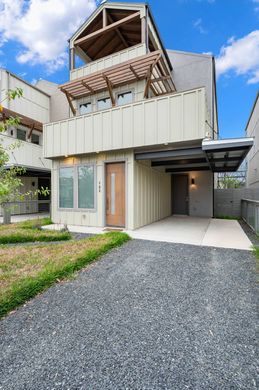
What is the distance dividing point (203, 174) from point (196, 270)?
26.8 feet

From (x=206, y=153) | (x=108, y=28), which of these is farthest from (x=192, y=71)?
(x=206, y=153)

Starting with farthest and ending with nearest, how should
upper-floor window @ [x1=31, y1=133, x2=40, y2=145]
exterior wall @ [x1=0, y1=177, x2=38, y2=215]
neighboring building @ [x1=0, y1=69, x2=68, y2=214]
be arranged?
upper-floor window @ [x1=31, y1=133, x2=40, y2=145], exterior wall @ [x1=0, y1=177, x2=38, y2=215], neighboring building @ [x1=0, y1=69, x2=68, y2=214]

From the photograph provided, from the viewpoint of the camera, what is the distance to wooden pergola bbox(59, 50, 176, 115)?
23.5 ft

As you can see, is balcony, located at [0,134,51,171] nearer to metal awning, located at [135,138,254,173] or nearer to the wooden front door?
the wooden front door

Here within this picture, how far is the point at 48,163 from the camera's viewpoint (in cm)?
1231

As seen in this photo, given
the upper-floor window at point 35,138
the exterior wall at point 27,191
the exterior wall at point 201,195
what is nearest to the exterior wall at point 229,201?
the exterior wall at point 201,195

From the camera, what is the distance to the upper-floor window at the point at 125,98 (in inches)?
332

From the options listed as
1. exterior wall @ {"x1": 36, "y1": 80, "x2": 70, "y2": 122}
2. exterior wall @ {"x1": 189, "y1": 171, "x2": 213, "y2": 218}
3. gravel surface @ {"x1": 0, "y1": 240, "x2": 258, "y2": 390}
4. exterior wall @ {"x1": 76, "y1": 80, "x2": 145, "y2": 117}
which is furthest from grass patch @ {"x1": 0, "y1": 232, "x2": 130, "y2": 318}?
exterior wall @ {"x1": 36, "y1": 80, "x2": 70, "y2": 122}

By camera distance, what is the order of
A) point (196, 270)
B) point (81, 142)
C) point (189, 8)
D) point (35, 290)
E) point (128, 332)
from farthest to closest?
point (189, 8), point (81, 142), point (196, 270), point (35, 290), point (128, 332)

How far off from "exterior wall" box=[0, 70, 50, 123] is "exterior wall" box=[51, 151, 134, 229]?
224 inches

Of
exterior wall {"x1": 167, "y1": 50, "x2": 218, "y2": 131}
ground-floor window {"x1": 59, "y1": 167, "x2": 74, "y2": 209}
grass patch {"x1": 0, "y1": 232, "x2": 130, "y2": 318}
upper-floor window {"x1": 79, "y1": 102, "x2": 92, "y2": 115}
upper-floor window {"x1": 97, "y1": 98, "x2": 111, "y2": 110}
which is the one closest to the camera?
grass patch {"x1": 0, "y1": 232, "x2": 130, "y2": 318}

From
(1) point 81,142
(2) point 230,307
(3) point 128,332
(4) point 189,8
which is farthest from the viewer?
Result: (4) point 189,8

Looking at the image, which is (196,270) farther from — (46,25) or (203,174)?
(46,25)

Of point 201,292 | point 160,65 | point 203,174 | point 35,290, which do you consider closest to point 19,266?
A: point 35,290
